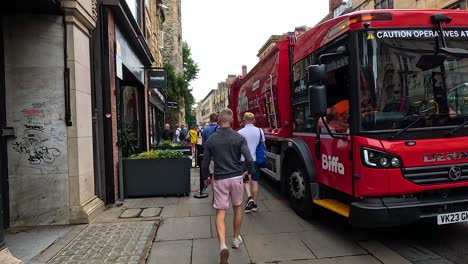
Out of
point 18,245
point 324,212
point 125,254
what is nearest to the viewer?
point 125,254

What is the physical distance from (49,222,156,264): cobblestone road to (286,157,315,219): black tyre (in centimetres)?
233

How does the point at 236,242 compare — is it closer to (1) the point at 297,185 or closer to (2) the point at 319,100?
A: (1) the point at 297,185

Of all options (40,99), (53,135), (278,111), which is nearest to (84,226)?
(53,135)

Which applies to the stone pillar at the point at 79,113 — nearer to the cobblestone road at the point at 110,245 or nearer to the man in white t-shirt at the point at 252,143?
the cobblestone road at the point at 110,245

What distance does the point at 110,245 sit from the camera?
4902 mm

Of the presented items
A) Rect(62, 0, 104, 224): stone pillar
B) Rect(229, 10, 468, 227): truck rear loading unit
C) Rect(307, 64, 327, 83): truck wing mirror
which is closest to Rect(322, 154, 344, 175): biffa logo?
Rect(229, 10, 468, 227): truck rear loading unit

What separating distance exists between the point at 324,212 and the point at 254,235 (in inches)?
64.6

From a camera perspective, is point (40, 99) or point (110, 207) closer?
point (40, 99)

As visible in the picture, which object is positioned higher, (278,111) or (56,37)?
(56,37)

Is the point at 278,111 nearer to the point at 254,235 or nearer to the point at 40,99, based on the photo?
the point at 254,235

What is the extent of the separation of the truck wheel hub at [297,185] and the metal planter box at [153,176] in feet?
8.31

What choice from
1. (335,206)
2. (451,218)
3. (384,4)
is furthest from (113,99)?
(384,4)

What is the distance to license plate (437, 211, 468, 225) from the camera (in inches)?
168

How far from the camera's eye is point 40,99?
5.74m
